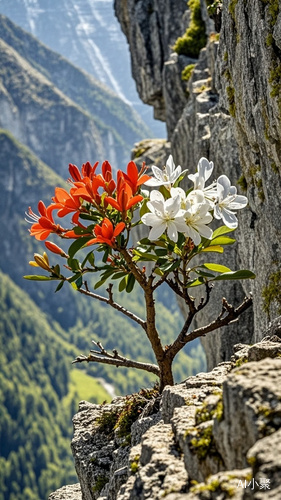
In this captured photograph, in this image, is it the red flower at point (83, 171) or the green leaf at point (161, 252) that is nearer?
the green leaf at point (161, 252)

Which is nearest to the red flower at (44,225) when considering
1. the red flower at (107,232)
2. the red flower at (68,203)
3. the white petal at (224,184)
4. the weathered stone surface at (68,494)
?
the red flower at (68,203)

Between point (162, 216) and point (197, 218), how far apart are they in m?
0.45

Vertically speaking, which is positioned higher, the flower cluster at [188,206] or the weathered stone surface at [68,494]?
the flower cluster at [188,206]

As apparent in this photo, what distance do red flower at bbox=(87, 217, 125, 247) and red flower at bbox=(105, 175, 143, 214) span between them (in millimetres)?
212

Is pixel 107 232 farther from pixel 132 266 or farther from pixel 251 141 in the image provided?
pixel 251 141

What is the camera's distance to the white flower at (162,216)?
6.45 metres

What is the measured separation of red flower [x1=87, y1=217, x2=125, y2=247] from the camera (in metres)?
6.73

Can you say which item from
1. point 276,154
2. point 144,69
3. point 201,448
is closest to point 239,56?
point 276,154

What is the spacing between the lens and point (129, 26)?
1784 inches

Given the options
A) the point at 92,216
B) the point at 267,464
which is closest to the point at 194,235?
the point at 92,216

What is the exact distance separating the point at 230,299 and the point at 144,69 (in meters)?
28.7

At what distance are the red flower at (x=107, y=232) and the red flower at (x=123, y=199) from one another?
212mm

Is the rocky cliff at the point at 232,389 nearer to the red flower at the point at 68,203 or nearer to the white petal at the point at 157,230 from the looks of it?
the white petal at the point at 157,230

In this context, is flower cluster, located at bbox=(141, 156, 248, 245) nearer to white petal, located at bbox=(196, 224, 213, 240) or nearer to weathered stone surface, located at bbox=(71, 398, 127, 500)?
white petal, located at bbox=(196, 224, 213, 240)
